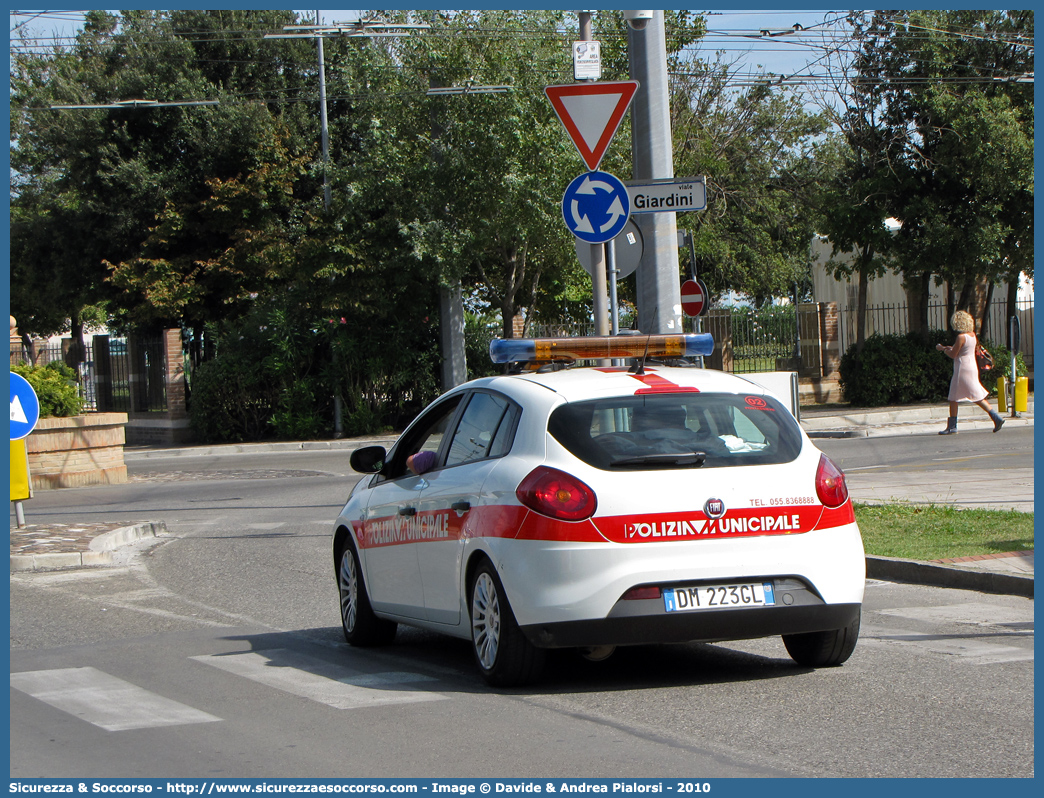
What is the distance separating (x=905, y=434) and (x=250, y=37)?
19.8 m

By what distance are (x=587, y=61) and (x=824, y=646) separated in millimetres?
7126

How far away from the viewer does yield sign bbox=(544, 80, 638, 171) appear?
33.6ft

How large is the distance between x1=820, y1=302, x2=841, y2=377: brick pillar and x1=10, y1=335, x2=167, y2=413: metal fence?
53.7 ft

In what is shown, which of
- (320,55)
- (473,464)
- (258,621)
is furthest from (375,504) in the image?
(320,55)

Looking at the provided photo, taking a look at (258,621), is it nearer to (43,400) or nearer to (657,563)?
(657,563)

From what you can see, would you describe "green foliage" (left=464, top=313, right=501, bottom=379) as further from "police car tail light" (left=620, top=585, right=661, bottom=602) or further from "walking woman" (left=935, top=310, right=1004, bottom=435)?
"police car tail light" (left=620, top=585, right=661, bottom=602)

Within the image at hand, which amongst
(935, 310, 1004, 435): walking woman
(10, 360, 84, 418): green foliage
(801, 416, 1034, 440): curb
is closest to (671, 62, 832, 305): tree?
(801, 416, 1034, 440): curb

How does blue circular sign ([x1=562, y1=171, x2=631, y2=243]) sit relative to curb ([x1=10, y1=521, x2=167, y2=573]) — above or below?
above

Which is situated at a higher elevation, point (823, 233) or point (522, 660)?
point (823, 233)

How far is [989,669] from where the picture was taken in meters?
6.51

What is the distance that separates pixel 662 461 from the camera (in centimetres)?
615

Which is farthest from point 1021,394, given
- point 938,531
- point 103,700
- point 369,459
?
point 103,700

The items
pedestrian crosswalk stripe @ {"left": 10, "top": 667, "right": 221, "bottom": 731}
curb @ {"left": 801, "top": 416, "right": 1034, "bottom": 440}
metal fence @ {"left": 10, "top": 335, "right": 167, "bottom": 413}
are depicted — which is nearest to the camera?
pedestrian crosswalk stripe @ {"left": 10, "top": 667, "right": 221, "bottom": 731}
